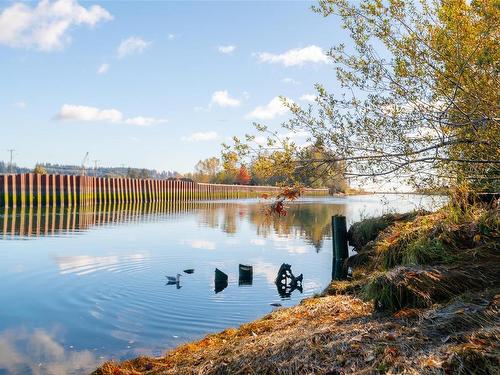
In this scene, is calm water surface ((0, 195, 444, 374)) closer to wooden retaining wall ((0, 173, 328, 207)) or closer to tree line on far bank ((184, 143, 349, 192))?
tree line on far bank ((184, 143, 349, 192))

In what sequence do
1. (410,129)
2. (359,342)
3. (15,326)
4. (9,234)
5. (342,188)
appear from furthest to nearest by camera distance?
1. (9,234)
2. (15,326)
3. (342,188)
4. (410,129)
5. (359,342)

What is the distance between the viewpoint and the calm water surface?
8445 millimetres

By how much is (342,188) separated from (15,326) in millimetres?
6698

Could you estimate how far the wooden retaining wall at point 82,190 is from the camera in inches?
1907

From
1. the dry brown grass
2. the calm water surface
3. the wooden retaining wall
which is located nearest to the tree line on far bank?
the calm water surface

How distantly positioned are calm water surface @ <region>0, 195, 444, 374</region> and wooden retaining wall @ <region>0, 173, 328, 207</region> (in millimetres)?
A: 12394

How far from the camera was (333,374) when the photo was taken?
4.27 meters

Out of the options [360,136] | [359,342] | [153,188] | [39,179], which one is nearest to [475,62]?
[360,136]

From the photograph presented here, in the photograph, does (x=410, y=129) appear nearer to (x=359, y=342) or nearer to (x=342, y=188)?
(x=342, y=188)

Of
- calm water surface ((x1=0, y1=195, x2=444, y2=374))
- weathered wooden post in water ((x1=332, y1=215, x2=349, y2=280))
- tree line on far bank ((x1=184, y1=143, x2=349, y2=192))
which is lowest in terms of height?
calm water surface ((x1=0, y1=195, x2=444, y2=374))

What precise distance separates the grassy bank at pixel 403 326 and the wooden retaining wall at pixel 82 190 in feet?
76.6

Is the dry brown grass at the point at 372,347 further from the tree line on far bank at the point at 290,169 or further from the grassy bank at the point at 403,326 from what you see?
the tree line on far bank at the point at 290,169

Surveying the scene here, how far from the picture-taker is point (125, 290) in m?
12.5

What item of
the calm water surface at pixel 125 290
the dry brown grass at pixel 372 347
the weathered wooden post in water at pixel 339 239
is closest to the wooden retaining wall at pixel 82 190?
the calm water surface at pixel 125 290
